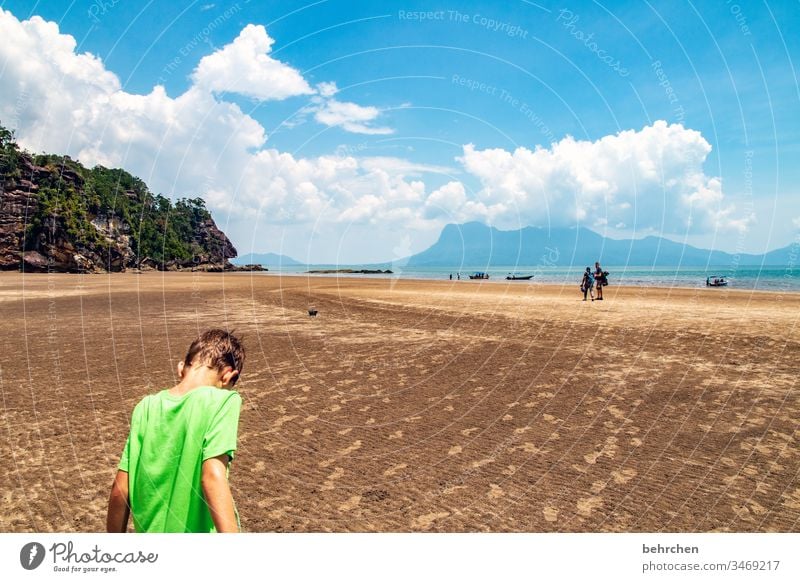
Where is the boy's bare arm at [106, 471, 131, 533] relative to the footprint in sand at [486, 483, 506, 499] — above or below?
above

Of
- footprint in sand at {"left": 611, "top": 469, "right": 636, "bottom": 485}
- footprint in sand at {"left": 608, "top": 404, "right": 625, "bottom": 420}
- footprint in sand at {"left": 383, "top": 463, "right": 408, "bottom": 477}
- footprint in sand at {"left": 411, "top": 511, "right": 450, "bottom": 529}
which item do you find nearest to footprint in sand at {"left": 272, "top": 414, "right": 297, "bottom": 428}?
footprint in sand at {"left": 383, "top": 463, "right": 408, "bottom": 477}

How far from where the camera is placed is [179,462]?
2.85 m

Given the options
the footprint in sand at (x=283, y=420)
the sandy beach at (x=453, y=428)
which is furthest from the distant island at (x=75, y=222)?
the footprint in sand at (x=283, y=420)

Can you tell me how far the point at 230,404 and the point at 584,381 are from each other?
12.9m

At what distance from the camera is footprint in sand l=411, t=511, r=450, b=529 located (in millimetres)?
6335

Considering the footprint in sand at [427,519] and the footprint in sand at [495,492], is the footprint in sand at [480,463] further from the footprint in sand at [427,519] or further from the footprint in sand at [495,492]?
the footprint in sand at [427,519]

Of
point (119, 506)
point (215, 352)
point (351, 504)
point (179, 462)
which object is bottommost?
point (351, 504)

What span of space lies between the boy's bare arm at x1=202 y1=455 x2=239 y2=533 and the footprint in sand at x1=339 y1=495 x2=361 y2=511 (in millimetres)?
4479

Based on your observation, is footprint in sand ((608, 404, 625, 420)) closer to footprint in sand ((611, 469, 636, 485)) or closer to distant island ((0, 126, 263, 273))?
footprint in sand ((611, 469, 636, 485))

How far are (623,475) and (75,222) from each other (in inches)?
4683

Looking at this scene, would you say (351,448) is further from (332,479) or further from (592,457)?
(592,457)

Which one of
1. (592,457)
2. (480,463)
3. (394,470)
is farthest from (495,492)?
(592,457)
